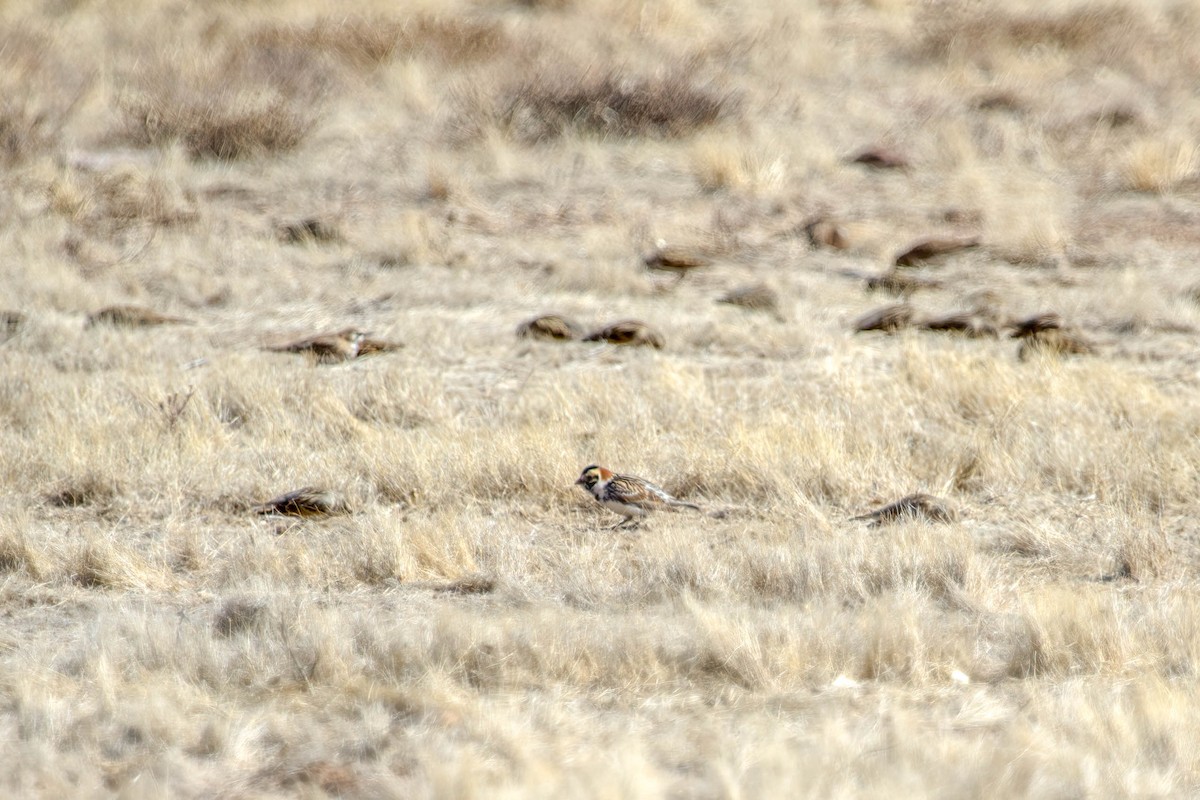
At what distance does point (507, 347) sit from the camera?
978 cm

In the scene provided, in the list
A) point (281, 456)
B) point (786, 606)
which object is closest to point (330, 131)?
point (281, 456)

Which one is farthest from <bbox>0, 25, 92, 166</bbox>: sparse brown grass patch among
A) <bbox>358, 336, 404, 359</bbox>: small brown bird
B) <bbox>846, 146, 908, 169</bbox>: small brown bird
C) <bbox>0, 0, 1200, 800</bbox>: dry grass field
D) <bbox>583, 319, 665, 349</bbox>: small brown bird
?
<bbox>846, 146, 908, 169</bbox>: small brown bird

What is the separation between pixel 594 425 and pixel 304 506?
1.78 m

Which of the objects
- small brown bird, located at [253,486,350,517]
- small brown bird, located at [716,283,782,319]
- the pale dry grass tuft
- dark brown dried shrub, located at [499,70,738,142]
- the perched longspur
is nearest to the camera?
the perched longspur

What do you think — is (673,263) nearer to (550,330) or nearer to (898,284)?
(898,284)

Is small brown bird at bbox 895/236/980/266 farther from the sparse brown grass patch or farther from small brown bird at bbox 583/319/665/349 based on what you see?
the sparse brown grass patch

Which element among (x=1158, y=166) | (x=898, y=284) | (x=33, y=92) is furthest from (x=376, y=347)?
(x=33, y=92)

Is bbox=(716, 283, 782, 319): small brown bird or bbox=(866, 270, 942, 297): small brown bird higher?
bbox=(716, 283, 782, 319): small brown bird

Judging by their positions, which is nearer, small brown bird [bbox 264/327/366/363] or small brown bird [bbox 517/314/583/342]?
small brown bird [bbox 264/327/366/363]

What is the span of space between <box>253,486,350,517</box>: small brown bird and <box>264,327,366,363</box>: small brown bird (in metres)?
2.75

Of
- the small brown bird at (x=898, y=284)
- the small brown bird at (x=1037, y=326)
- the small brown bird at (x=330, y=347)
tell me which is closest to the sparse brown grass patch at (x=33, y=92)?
the small brown bird at (x=330, y=347)

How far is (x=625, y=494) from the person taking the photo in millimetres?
6406

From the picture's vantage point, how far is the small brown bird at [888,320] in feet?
32.4

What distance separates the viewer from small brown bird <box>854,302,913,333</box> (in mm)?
9875
